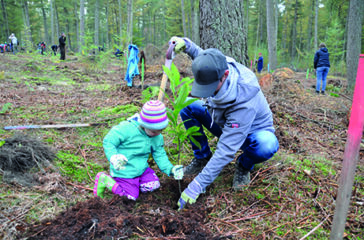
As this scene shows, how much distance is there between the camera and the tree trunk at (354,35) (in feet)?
25.6

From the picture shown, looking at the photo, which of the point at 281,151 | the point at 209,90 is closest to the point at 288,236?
the point at 209,90

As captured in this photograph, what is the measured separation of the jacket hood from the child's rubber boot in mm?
1254

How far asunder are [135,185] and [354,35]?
931 centimetres

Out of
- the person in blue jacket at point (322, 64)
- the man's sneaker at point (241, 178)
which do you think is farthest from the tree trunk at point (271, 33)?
the man's sneaker at point (241, 178)

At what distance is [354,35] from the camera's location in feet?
26.4

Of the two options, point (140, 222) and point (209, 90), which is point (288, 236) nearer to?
point (140, 222)

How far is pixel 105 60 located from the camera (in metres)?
9.93

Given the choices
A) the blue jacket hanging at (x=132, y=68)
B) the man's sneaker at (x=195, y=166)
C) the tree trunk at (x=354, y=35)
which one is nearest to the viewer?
the man's sneaker at (x=195, y=166)

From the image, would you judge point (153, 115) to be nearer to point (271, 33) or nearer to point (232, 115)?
point (232, 115)

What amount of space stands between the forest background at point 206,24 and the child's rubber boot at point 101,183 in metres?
2.48

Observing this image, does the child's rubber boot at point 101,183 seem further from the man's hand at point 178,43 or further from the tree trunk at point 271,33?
the tree trunk at point 271,33

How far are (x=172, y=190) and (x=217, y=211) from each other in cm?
58

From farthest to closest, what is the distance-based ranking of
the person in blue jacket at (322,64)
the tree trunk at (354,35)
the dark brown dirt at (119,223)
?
the person in blue jacket at (322,64) < the tree trunk at (354,35) < the dark brown dirt at (119,223)

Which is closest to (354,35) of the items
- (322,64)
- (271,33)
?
(322,64)
